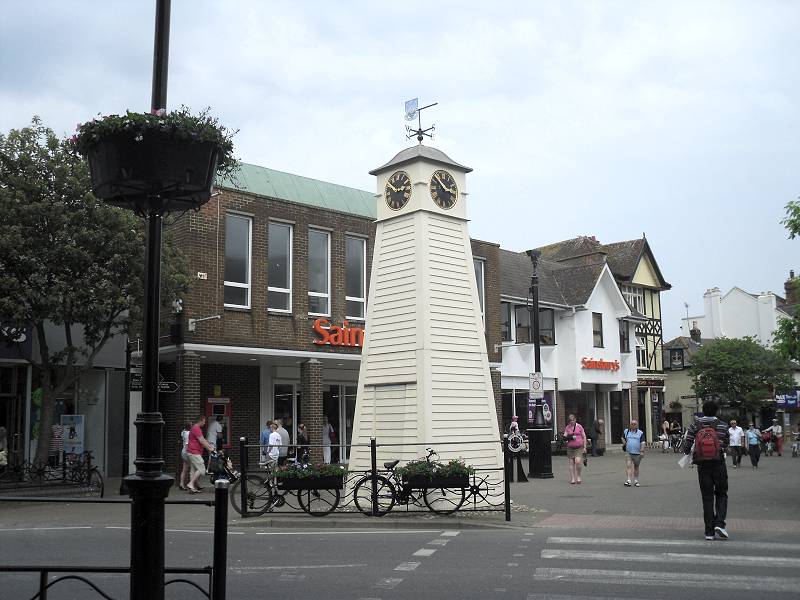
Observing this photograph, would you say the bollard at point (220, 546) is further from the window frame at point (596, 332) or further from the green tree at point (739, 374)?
the green tree at point (739, 374)

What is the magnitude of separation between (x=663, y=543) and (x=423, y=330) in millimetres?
5211

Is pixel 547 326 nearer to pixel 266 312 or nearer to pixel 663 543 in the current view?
pixel 266 312

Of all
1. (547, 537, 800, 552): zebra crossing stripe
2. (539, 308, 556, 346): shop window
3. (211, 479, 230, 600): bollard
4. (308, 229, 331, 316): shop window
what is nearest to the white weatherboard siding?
(547, 537, 800, 552): zebra crossing stripe

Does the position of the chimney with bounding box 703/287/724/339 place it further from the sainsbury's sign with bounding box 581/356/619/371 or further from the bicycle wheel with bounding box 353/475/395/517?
the bicycle wheel with bounding box 353/475/395/517

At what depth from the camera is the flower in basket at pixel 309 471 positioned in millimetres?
13727

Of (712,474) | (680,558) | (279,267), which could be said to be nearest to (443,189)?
(712,474)

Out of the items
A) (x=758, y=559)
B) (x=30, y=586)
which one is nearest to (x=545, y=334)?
(x=758, y=559)

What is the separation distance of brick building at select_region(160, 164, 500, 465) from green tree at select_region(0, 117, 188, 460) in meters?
4.08

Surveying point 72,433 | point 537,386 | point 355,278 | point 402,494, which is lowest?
point 402,494

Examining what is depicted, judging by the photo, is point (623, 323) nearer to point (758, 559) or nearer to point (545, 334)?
point (545, 334)

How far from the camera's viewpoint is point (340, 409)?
28.5 metres

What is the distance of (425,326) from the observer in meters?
14.2

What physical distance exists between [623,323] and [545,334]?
6965 millimetres

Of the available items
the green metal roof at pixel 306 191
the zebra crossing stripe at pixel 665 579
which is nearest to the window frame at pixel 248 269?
the green metal roof at pixel 306 191
